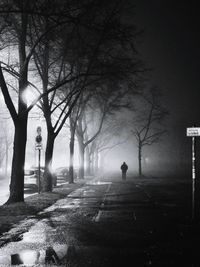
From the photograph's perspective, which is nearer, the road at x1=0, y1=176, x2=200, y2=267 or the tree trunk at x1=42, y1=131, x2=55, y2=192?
the road at x1=0, y1=176, x2=200, y2=267

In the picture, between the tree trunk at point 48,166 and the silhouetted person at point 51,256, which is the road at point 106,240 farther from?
the tree trunk at point 48,166

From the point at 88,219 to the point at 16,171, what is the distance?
22.0ft

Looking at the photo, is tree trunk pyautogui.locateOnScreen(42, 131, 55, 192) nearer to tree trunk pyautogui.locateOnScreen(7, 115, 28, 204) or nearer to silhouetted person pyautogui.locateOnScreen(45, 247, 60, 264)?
tree trunk pyautogui.locateOnScreen(7, 115, 28, 204)

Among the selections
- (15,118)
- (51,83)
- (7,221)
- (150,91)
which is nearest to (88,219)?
(7,221)

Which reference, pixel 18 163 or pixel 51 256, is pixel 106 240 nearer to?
pixel 51 256

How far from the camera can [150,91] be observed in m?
53.9

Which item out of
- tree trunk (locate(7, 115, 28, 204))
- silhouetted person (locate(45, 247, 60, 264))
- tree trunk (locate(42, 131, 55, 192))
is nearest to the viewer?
silhouetted person (locate(45, 247, 60, 264))

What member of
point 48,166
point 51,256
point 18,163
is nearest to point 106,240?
point 51,256

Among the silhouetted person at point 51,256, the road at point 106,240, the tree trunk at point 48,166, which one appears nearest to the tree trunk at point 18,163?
the road at point 106,240

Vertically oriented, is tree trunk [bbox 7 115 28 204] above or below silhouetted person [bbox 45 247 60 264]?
above

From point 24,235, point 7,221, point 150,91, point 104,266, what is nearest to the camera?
point 104,266

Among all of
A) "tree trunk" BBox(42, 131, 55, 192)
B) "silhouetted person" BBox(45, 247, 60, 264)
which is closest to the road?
"silhouetted person" BBox(45, 247, 60, 264)

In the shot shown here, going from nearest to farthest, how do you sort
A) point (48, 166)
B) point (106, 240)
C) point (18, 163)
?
point (106, 240) < point (18, 163) < point (48, 166)

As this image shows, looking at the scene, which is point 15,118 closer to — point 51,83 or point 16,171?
point 16,171
